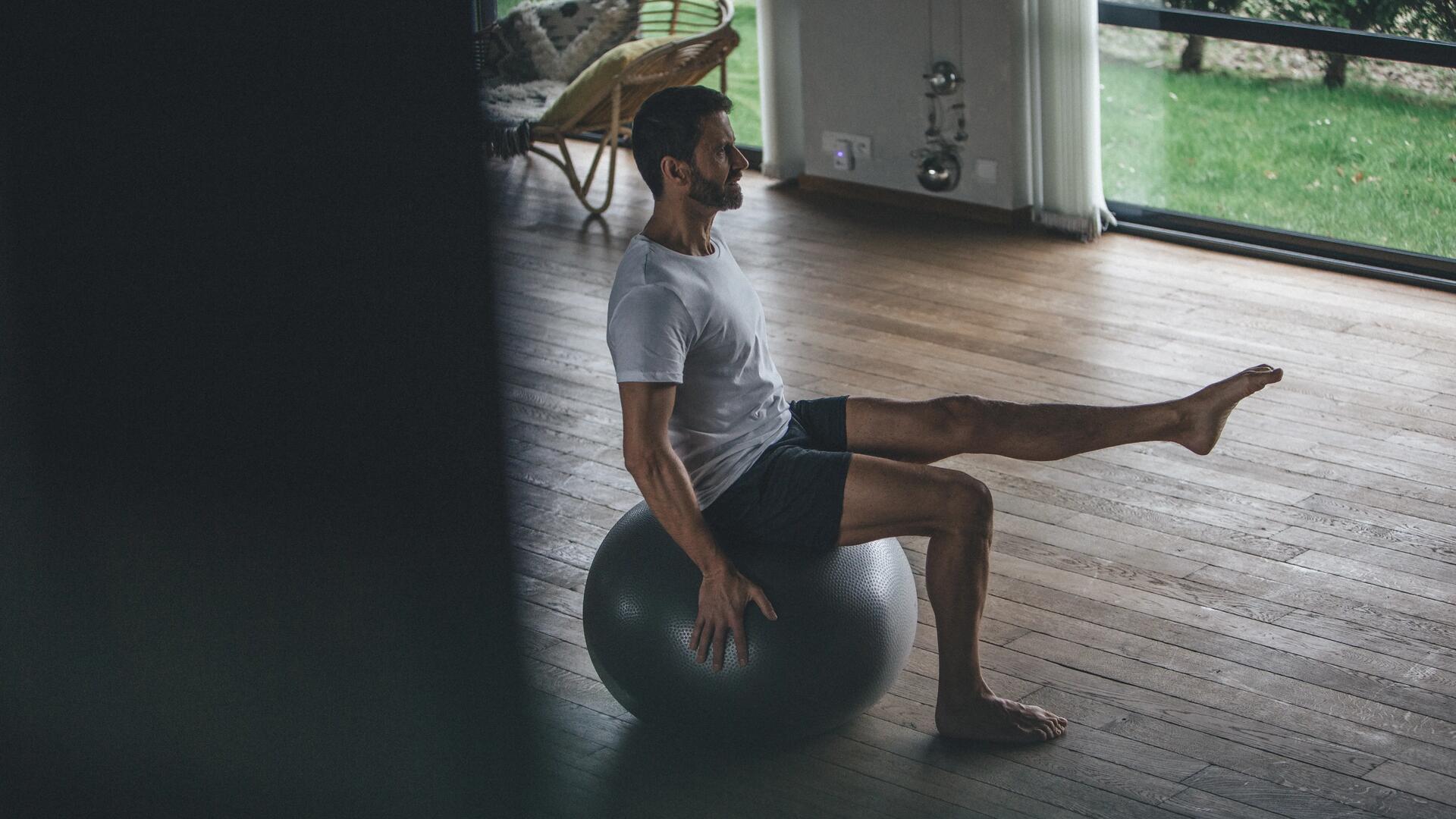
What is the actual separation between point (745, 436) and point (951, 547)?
34cm

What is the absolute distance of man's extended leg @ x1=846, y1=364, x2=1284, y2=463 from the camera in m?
2.33

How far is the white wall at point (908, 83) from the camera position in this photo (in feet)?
17.1

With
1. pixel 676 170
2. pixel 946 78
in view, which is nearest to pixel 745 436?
pixel 676 170

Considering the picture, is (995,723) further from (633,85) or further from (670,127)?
(633,85)

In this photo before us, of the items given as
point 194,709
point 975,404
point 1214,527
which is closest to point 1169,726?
point 975,404

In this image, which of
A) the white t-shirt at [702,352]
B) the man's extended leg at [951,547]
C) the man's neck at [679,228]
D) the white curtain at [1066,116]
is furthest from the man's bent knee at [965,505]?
the white curtain at [1066,116]

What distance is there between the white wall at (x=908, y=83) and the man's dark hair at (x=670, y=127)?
3.09 meters

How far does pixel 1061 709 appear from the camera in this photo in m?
2.52

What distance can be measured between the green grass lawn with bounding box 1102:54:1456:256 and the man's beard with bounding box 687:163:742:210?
3.27 meters

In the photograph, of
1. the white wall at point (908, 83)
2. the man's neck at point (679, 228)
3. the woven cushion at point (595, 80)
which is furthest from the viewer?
the woven cushion at point (595, 80)

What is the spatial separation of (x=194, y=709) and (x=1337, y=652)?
206 centimetres

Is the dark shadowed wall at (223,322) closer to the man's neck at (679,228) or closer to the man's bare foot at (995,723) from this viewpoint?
the man's neck at (679,228)

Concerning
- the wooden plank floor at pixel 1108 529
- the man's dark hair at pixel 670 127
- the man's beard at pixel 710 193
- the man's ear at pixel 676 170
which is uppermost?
the man's dark hair at pixel 670 127

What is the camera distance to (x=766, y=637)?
7.22 ft
